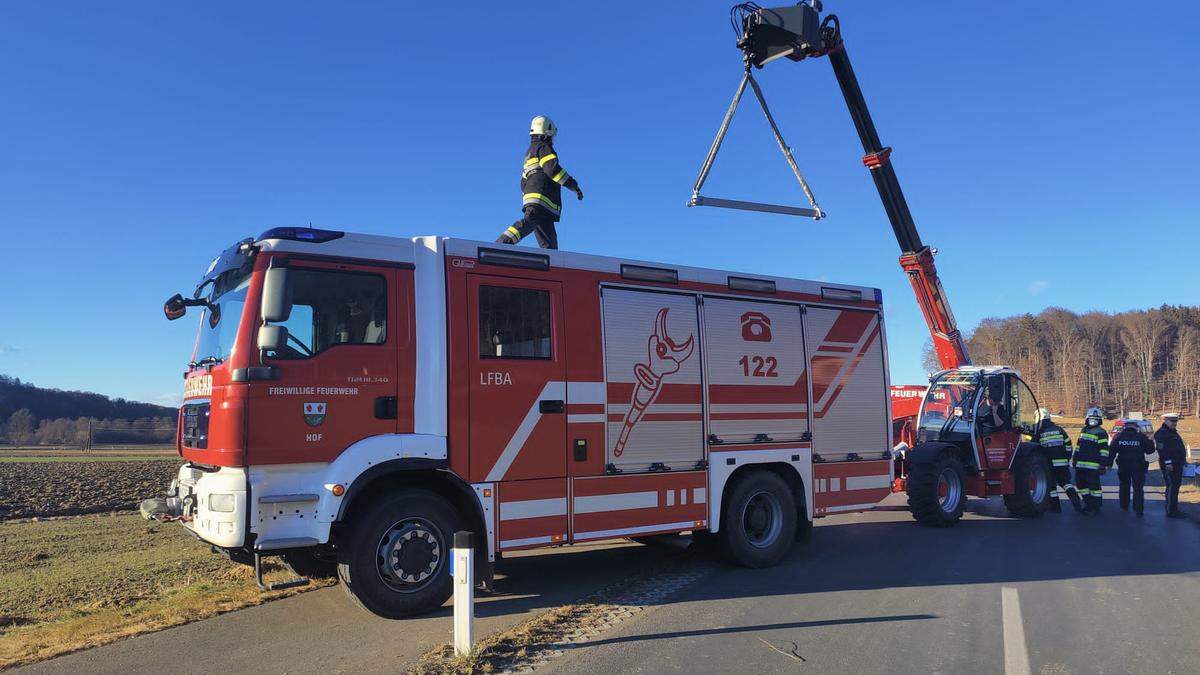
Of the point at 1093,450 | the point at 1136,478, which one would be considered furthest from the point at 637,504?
the point at 1136,478

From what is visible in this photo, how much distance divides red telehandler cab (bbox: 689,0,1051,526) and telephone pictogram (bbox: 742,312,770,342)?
2096mm

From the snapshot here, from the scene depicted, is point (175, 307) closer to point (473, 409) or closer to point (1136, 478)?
point (473, 409)

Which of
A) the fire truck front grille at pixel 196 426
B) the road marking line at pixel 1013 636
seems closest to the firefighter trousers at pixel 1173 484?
the road marking line at pixel 1013 636

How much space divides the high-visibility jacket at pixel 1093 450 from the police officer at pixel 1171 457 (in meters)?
0.86

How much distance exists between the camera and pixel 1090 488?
525 inches

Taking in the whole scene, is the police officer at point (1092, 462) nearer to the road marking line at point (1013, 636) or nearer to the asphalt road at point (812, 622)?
the asphalt road at point (812, 622)

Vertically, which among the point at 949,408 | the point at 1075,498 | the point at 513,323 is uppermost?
the point at 513,323

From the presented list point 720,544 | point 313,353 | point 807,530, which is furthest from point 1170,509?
point 313,353

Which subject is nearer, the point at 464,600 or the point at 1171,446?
the point at 464,600

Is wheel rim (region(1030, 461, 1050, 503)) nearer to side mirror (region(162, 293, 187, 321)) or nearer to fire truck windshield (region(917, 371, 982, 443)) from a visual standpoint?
fire truck windshield (region(917, 371, 982, 443))

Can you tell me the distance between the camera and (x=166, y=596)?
7.11 metres

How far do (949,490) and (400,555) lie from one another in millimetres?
9418

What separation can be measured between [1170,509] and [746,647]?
457 inches

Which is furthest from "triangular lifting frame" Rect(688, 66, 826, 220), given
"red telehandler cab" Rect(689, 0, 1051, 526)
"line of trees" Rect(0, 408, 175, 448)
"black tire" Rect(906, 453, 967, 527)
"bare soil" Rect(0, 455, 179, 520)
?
"line of trees" Rect(0, 408, 175, 448)
